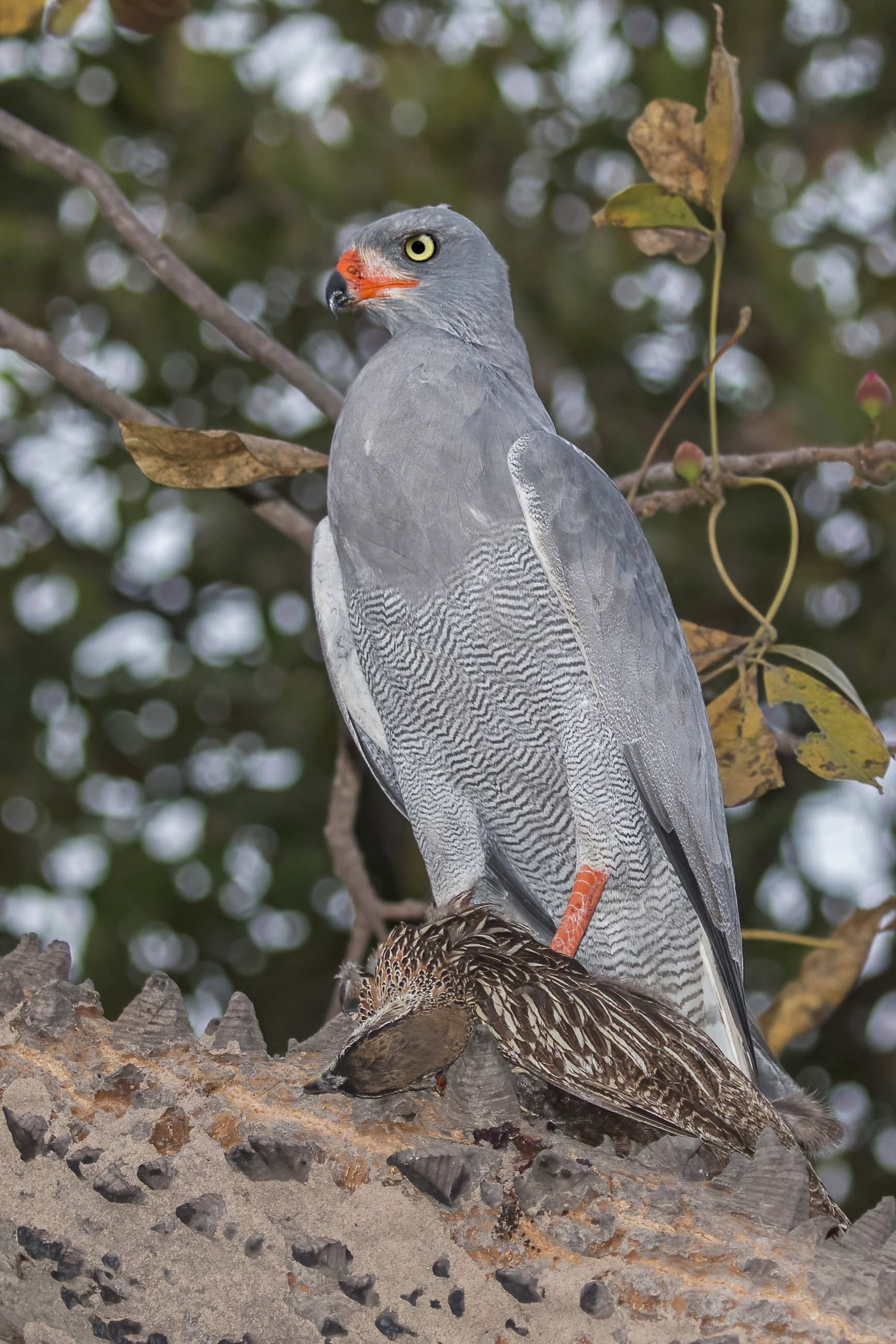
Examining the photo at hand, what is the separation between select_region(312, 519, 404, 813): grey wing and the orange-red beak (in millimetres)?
395

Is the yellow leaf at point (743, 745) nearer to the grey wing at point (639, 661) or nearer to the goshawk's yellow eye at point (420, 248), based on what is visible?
the grey wing at point (639, 661)

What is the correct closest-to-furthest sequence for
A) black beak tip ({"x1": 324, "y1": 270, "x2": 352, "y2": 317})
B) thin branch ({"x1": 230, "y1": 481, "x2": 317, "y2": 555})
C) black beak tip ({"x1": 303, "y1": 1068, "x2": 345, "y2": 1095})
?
1. black beak tip ({"x1": 303, "y1": 1068, "x2": 345, "y2": 1095})
2. black beak tip ({"x1": 324, "y1": 270, "x2": 352, "y2": 317})
3. thin branch ({"x1": 230, "y1": 481, "x2": 317, "y2": 555})

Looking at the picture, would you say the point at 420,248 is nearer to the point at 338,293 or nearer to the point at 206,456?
the point at 338,293

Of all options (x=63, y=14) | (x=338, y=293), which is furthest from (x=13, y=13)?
(x=338, y=293)

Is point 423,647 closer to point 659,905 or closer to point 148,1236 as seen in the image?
point 659,905

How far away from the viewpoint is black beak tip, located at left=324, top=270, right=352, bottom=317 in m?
2.31

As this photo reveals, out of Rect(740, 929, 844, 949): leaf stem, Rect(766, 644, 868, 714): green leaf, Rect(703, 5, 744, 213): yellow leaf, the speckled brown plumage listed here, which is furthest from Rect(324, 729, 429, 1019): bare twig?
Rect(703, 5, 744, 213): yellow leaf

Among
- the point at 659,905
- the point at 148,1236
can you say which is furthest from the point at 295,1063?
the point at 659,905

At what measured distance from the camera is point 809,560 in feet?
14.8

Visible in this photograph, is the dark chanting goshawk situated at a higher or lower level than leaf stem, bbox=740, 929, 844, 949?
higher

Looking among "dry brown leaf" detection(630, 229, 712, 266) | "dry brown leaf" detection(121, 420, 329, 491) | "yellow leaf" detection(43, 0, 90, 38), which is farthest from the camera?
"yellow leaf" detection(43, 0, 90, 38)

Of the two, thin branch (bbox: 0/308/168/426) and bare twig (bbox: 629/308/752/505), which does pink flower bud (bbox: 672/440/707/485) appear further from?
thin branch (bbox: 0/308/168/426)

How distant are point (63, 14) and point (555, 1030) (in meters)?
2.20

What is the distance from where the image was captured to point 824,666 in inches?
82.6
